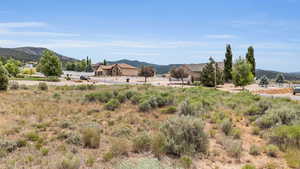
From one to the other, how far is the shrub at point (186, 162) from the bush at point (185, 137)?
0.42 metres

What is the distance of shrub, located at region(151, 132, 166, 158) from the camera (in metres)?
6.18

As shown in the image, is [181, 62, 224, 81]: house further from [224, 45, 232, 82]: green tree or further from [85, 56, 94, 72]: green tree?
[85, 56, 94, 72]: green tree

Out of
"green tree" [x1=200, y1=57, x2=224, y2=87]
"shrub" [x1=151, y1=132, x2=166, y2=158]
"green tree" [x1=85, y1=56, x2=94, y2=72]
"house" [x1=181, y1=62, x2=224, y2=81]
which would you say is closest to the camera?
"shrub" [x1=151, y1=132, x2=166, y2=158]

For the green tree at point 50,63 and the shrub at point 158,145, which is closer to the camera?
the shrub at point 158,145

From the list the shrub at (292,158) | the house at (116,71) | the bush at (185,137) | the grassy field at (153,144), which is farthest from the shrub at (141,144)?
the house at (116,71)

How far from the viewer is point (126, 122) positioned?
10078mm

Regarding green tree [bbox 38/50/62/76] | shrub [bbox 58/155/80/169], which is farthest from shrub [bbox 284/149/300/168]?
green tree [bbox 38/50/62/76]

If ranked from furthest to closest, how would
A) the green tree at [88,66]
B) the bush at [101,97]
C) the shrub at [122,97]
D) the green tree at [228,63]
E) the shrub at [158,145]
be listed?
1. the green tree at [88,66]
2. the green tree at [228,63]
3. the bush at [101,97]
4. the shrub at [122,97]
5. the shrub at [158,145]

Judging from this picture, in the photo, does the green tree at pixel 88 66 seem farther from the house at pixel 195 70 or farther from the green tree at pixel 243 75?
the green tree at pixel 243 75

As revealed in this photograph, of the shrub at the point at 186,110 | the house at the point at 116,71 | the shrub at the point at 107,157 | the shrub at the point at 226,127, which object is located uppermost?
the house at the point at 116,71

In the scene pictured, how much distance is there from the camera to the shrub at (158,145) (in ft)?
20.3

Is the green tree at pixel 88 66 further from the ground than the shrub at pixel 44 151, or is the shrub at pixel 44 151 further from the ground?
the green tree at pixel 88 66

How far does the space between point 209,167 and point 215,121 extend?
15.2ft

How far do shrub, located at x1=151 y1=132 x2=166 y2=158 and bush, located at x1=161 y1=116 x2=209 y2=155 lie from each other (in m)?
0.13
